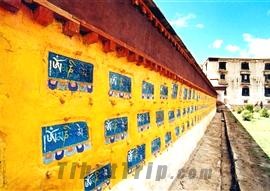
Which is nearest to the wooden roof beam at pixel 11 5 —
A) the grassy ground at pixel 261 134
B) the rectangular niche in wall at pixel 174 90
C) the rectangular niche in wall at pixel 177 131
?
the rectangular niche in wall at pixel 174 90

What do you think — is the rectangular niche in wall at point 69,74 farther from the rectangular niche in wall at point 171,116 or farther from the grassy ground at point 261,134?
the grassy ground at point 261,134

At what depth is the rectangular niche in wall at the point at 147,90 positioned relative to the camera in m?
5.26

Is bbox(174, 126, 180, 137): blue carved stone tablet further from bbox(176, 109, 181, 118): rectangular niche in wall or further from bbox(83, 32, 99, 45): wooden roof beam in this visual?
bbox(83, 32, 99, 45): wooden roof beam

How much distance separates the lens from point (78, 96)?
2988 mm

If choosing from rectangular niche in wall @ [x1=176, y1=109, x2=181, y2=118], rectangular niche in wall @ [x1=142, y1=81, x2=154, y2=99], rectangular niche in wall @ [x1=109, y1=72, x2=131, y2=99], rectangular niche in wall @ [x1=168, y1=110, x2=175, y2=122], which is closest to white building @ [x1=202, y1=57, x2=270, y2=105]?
rectangular niche in wall @ [x1=176, y1=109, x2=181, y2=118]

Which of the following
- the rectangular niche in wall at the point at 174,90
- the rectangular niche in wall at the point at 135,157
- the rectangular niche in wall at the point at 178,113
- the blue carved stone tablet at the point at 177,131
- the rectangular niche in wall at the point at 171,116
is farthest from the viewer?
the rectangular niche in wall at the point at 178,113

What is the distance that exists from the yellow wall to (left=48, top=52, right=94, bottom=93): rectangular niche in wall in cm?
6

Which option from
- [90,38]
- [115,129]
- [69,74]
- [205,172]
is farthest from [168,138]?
[69,74]

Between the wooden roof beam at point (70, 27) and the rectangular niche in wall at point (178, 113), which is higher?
the wooden roof beam at point (70, 27)

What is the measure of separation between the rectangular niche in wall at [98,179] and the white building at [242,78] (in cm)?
5588

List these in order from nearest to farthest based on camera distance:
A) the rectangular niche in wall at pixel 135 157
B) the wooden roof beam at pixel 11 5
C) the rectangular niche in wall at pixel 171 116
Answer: the wooden roof beam at pixel 11 5 → the rectangular niche in wall at pixel 135 157 → the rectangular niche in wall at pixel 171 116

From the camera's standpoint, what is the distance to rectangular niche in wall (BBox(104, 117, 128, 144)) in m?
3.72

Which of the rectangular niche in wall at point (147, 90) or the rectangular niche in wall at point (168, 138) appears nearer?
the rectangular niche in wall at point (147, 90)

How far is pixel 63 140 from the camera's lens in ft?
9.17
